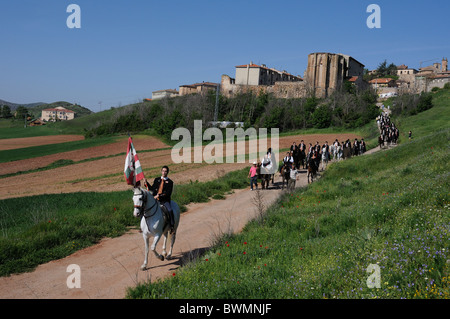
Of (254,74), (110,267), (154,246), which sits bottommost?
(110,267)

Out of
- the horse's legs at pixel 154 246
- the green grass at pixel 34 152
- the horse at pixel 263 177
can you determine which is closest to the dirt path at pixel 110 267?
the horse's legs at pixel 154 246

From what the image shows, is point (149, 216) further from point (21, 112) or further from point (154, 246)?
point (21, 112)

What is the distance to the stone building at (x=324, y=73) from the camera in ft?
374

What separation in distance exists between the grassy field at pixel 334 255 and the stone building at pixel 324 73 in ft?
350

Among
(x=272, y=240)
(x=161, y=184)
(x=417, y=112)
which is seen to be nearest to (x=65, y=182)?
(x=161, y=184)

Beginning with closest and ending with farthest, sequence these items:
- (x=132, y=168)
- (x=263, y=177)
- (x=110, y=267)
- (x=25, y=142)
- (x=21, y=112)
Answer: (x=132, y=168) → (x=110, y=267) → (x=263, y=177) → (x=25, y=142) → (x=21, y=112)

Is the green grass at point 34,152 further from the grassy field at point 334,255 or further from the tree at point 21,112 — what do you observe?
the tree at point 21,112

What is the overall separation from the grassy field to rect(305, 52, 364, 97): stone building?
107 meters

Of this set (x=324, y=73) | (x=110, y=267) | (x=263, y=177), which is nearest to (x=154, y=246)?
(x=110, y=267)

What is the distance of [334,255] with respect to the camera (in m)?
7.36

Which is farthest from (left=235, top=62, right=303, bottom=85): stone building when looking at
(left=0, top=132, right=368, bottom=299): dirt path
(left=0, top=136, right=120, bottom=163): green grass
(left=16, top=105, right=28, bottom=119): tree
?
(left=0, top=132, right=368, bottom=299): dirt path

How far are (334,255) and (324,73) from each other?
377ft

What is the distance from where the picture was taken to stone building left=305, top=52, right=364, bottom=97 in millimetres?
113875

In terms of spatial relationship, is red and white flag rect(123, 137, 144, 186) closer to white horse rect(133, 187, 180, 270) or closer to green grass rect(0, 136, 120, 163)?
white horse rect(133, 187, 180, 270)
